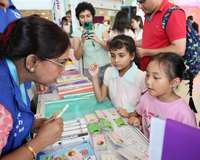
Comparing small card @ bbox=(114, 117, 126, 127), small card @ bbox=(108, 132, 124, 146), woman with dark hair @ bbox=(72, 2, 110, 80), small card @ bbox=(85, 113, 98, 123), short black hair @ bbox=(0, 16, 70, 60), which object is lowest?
small card @ bbox=(85, 113, 98, 123)

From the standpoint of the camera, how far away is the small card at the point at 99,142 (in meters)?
0.91

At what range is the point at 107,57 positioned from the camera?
6.77ft

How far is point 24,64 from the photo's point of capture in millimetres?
777

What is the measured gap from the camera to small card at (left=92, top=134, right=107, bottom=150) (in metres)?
0.91

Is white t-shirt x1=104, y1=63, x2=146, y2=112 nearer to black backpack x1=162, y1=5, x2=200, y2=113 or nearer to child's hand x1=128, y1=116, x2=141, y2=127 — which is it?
child's hand x1=128, y1=116, x2=141, y2=127

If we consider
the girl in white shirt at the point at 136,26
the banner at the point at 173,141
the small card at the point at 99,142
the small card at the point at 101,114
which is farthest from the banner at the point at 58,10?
the banner at the point at 173,141

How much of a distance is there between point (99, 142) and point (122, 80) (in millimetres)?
573

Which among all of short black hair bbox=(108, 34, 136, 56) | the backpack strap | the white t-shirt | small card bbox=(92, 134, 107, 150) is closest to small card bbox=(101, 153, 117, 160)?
small card bbox=(92, 134, 107, 150)

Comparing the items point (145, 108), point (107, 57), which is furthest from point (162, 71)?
point (107, 57)

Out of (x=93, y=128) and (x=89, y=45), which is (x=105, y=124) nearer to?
(x=93, y=128)

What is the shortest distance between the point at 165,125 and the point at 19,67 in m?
0.50

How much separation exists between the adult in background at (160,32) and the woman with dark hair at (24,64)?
32.6 inches

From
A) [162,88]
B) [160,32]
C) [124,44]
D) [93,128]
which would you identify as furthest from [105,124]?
[160,32]

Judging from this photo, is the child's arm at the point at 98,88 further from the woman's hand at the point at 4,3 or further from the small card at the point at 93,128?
the woman's hand at the point at 4,3
